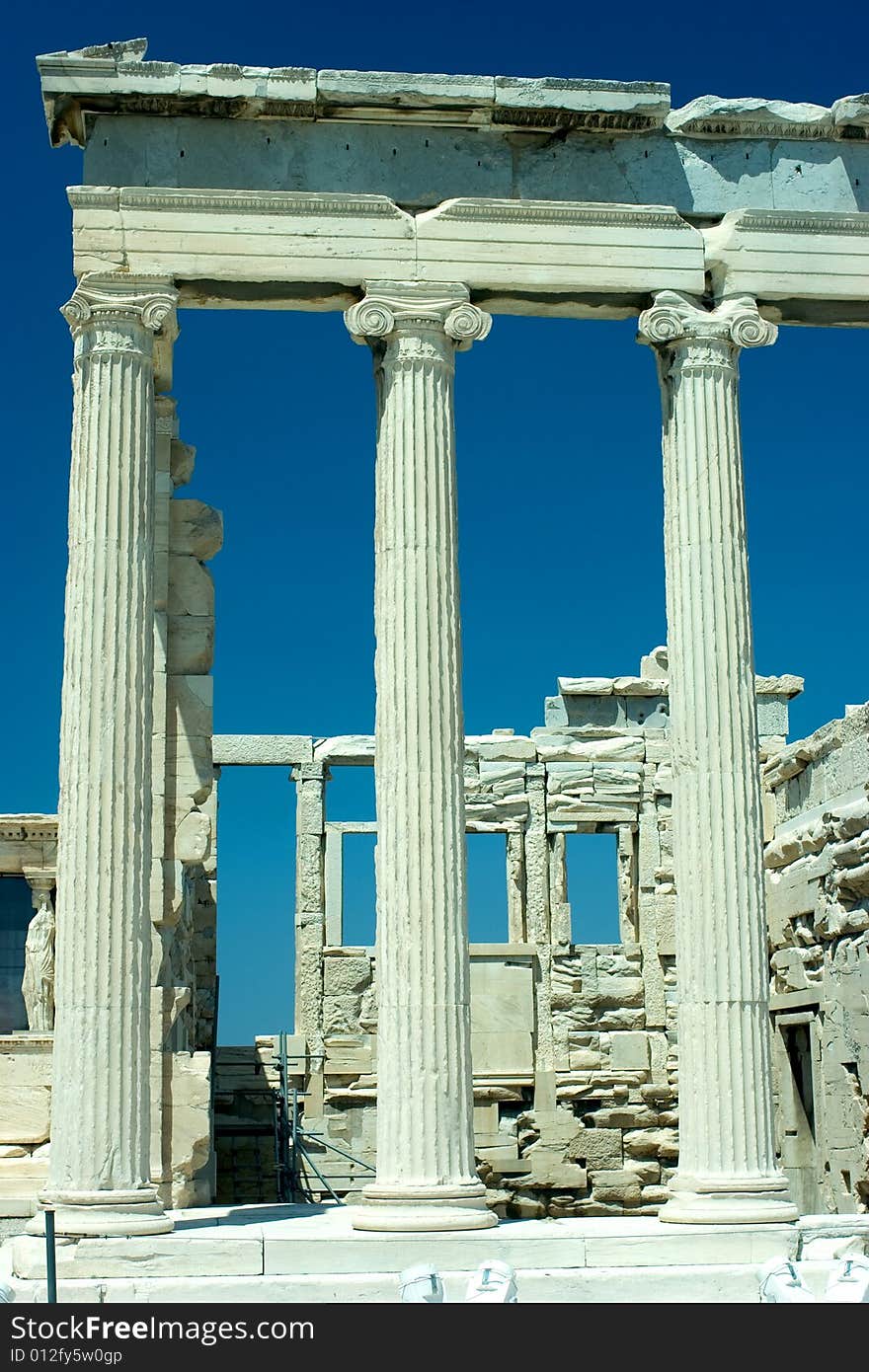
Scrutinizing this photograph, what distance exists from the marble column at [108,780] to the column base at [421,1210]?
2.33 metres

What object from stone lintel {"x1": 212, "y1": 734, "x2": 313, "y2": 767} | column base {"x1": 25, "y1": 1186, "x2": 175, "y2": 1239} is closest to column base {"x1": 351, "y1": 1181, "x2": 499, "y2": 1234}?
column base {"x1": 25, "y1": 1186, "x2": 175, "y2": 1239}

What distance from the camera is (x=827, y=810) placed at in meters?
31.5

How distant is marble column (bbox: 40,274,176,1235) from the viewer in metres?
21.2

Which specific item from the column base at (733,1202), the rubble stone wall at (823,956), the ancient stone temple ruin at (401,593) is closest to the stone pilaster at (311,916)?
the rubble stone wall at (823,956)

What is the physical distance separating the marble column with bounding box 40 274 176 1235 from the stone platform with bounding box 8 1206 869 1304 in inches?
19.9

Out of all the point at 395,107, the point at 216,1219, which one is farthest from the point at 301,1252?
the point at 395,107

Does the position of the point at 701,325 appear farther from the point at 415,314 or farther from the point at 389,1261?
the point at 389,1261

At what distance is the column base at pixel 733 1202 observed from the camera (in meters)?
21.6

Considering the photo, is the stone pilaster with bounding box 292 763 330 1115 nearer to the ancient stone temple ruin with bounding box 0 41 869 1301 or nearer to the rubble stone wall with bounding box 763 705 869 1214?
the rubble stone wall with bounding box 763 705 869 1214

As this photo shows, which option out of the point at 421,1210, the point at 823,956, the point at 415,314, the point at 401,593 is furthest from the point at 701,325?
the point at 823,956

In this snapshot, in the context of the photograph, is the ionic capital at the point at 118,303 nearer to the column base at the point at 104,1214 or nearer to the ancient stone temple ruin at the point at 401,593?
the ancient stone temple ruin at the point at 401,593
